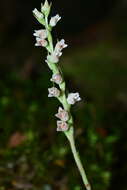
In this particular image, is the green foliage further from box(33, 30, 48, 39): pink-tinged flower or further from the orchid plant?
box(33, 30, 48, 39): pink-tinged flower

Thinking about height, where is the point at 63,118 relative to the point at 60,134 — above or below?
below

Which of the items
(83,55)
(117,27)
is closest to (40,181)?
(83,55)

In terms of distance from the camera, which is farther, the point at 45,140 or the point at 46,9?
the point at 45,140

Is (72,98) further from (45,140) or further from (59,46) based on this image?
(45,140)

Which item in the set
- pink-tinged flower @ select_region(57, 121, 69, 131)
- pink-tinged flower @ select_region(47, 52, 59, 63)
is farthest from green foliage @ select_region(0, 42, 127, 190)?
pink-tinged flower @ select_region(47, 52, 59, 63)

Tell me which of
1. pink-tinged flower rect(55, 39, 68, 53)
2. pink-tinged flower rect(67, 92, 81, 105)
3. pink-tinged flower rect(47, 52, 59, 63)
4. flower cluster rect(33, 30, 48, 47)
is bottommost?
pink-tinged flower rect(67, 92, 81, 105)

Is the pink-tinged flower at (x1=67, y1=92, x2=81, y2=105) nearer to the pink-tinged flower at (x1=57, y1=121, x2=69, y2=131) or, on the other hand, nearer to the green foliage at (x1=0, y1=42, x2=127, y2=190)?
the pink-tinged flower at (x1=57, y1=121, x2=69, y2=131)

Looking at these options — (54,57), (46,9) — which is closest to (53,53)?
(54,57)

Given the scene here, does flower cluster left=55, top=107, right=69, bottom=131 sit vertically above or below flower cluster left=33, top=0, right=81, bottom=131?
below

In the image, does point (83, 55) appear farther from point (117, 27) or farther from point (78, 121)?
point (78, 121)

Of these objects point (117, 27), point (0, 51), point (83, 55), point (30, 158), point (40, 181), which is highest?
point (117, 27)

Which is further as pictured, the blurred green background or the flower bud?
the blurred green background
